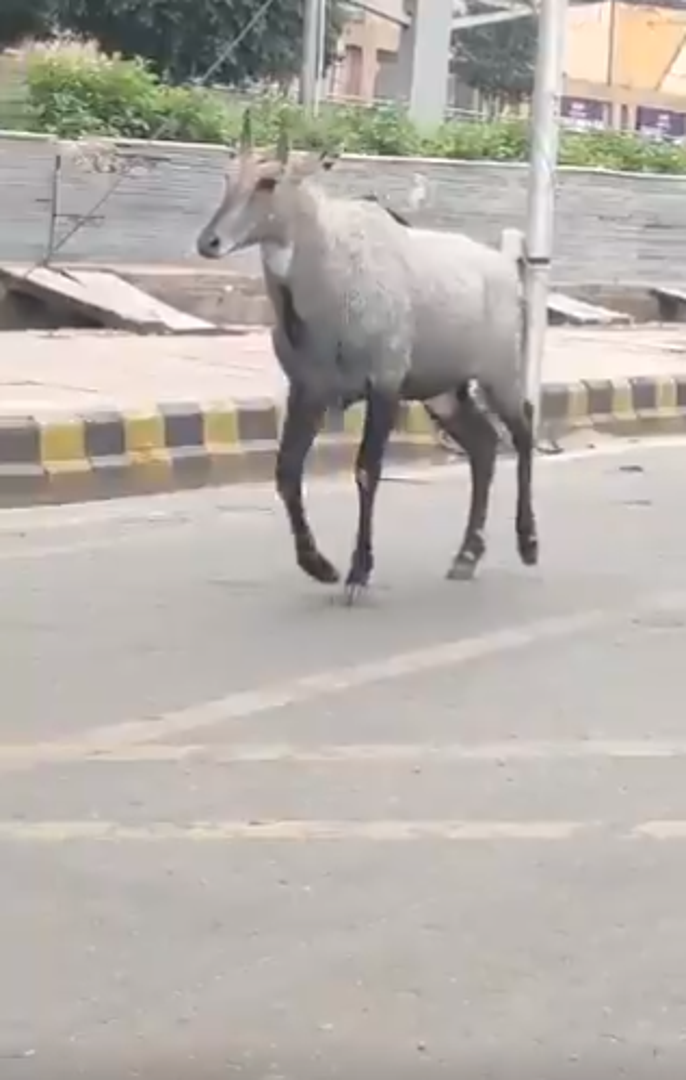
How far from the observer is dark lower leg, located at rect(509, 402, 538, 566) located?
28.3ft

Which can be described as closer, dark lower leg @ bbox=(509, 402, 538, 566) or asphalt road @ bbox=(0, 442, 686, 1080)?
asphalt road @ bbox=(0, 442, 686, 1080)

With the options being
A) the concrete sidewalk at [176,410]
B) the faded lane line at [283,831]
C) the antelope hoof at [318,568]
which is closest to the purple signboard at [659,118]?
the concrete sidewalk at [176,410]

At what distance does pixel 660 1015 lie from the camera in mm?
4070

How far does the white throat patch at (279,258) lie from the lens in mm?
7652

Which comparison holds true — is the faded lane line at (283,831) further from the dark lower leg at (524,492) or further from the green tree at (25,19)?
the green tree at (25,19)

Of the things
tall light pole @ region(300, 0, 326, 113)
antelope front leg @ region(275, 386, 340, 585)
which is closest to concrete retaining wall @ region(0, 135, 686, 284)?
tall light pole @ region(300, 0, 326, 113)

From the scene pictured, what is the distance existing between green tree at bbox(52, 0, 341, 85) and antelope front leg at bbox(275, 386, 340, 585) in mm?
21679

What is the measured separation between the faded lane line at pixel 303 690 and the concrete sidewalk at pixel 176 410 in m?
3.24

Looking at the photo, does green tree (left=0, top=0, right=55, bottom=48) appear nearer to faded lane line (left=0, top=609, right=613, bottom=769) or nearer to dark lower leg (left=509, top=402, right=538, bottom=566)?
dark lower leg (left=509, top=402, right=538, bottom=566)

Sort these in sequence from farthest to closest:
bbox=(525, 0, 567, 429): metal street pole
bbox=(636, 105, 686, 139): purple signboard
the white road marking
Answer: bbox=(636, 105, 686, 139): purple signboard < bbox=(525, 0, 567, 429): metal street pole < the white road marking

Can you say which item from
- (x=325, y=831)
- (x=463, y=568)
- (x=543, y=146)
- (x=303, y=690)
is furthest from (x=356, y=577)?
(x=543, y=146)

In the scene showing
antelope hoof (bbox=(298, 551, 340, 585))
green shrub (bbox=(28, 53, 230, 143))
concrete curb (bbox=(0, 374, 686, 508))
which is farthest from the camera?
green shrub (bbox=(28, 53, 230, 143))

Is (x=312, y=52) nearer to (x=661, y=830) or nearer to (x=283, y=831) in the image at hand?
(x=661, y=830)

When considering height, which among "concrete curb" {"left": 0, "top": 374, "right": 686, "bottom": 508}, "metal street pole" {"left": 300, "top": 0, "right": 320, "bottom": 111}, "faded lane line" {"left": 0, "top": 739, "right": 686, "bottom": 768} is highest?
"metal street pole" {"left": 300, "top": 0, "right": 320, "bottom": 111}
